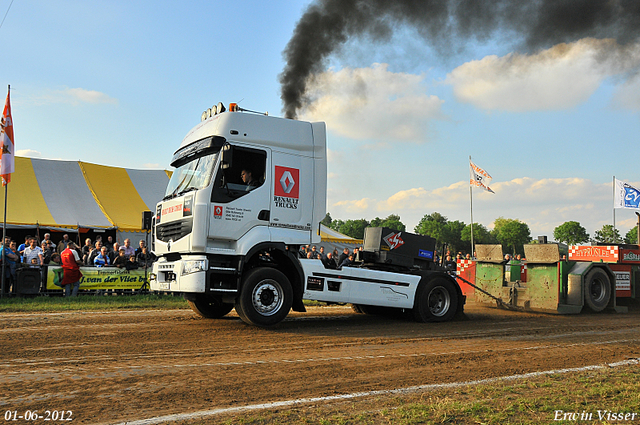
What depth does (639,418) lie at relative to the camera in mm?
4109

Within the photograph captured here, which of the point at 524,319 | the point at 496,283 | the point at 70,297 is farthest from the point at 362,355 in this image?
the point at 70,297

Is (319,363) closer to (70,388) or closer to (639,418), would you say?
(70,388)

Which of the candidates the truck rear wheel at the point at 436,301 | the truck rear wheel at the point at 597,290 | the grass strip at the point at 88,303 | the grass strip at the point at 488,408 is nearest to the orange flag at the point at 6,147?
the grass strip at the point at 88,303

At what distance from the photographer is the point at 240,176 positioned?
8648 mm

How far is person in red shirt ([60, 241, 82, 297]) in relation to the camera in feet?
46.1

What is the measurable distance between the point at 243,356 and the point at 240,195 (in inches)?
117

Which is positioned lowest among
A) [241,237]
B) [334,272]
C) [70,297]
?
[70,297]

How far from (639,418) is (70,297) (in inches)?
529

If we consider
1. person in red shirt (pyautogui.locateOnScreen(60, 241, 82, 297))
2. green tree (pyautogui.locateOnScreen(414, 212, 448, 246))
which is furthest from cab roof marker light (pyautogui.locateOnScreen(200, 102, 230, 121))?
green tree (pyautogui.locateOnScreen(414, 212, 448, 246))

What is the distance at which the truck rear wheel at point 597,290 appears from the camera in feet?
40.9

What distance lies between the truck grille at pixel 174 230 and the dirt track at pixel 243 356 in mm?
1575

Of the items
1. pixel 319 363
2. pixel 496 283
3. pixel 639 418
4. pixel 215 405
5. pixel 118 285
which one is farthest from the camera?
pixel 118 285

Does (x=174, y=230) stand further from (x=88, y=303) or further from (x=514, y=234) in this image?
(x=514, y=234)

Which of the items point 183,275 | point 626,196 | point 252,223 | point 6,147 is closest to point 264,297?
point 252,223
